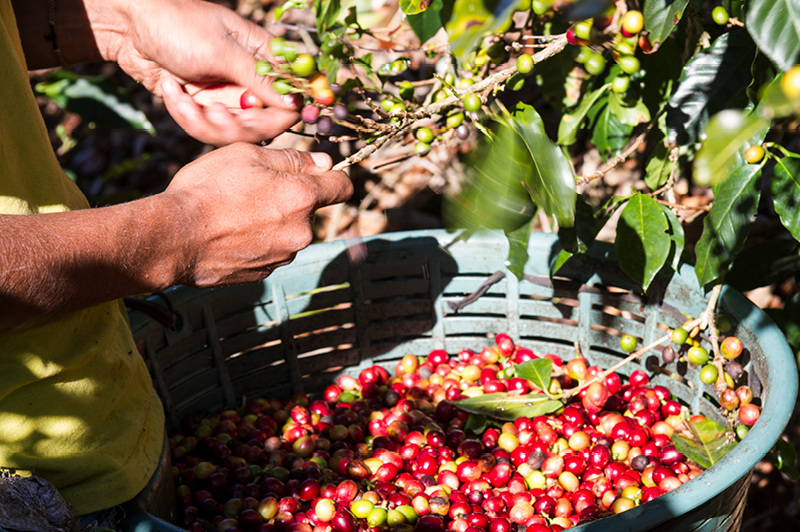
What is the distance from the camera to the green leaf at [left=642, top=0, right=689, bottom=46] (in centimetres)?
133

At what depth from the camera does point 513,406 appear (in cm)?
184

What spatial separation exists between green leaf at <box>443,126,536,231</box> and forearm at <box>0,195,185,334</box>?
56 cm

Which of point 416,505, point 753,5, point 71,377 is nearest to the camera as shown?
point 753,5

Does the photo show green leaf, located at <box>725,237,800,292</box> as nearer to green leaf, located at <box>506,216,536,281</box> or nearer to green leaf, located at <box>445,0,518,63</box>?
green leaf, located at <box>506,216,536,281</box>

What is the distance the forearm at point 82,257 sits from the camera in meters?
0.91

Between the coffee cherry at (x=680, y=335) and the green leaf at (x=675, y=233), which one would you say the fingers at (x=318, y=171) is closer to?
the green leaf at (x=675, y=233)

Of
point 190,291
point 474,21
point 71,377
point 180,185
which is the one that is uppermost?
point 474,21

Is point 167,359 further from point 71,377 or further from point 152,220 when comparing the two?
point 152,220

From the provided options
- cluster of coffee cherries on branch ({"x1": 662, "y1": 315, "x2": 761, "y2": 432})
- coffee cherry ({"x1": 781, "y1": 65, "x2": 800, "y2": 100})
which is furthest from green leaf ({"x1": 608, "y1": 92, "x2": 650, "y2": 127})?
coffee cherry ({"x1": 781, "y1": 65, "x2": 800, "y2": 100})

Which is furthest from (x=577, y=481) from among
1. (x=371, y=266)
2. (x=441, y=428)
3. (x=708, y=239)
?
(x=371, y=266)

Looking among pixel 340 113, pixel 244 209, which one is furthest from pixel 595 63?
pixel 244 209

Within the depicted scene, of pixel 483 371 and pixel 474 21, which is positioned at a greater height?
pixel 474 21

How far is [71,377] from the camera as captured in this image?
48.4 inches

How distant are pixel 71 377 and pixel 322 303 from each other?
3.22 ft
